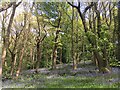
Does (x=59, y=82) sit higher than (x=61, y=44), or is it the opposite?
(x=61, y=44)

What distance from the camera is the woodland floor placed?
356cm

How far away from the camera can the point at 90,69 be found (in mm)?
3889

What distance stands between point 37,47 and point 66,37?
0.61 m

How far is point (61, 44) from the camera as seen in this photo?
397 centimetres

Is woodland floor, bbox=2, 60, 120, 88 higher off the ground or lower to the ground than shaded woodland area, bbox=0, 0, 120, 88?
lower

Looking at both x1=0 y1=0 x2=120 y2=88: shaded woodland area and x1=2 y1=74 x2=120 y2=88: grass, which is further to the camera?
x1=0 y1=0 x2=120 y2=88: shaded woodland area

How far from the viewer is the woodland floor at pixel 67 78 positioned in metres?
3.56

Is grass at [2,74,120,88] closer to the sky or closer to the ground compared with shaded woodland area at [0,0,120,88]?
closer to the ground

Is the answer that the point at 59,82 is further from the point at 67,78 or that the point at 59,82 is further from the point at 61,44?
the point at 61,44

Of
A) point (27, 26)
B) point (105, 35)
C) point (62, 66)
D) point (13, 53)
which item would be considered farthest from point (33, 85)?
point (105, 35)

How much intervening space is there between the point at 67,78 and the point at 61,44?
68 centimetres

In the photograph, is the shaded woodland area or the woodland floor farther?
the shaded woodland area

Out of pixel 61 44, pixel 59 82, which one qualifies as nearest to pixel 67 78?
pixel 59 82

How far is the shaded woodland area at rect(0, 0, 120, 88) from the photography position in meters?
3.72
